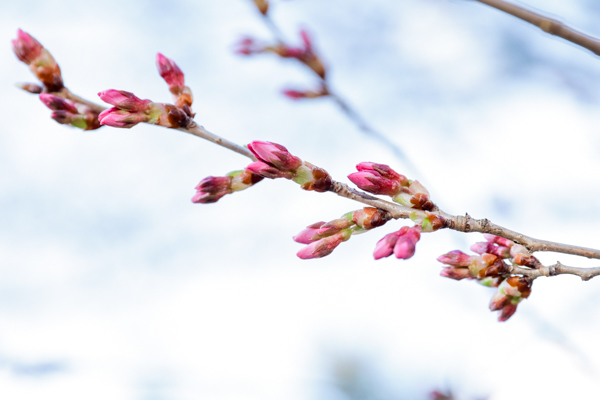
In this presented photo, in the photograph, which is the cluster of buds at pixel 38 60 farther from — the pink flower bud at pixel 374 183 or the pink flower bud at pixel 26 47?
the pink flower bud at pixel 374 183

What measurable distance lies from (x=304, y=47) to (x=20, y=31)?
1812 mm

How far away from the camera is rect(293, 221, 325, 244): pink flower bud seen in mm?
1365

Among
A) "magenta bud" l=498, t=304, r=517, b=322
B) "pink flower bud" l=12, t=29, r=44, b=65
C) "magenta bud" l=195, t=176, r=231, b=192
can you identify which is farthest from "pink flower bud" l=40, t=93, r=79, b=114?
"magenta bud" l=498, t=304, r=517, b=322

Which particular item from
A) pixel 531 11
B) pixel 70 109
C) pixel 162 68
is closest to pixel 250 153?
pixel 162 68

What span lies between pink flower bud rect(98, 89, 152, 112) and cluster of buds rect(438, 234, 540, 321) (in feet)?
3.11

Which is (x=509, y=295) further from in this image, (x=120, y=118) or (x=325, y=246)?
(x=120, y=118)

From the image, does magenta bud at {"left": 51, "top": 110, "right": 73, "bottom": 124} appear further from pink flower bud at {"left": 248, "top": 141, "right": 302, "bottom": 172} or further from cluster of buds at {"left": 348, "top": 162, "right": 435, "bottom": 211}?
cluster of buds at {"left": 348, "top": 162, "right": 435, "bottom": 211}

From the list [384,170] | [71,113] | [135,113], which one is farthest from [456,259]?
[71,113]

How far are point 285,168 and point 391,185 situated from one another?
0.30 metres

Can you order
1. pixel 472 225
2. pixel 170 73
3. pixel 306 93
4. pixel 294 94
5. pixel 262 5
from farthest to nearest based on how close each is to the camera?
pixel 294 94
pixel 306 93
pixel 262 5
pixel 170 73
pixel 472 225

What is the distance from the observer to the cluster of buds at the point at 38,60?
149 centimetres

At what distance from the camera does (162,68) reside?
1538 mm

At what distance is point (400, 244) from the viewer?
124cm

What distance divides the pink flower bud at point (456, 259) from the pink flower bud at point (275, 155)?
1.76 ft
